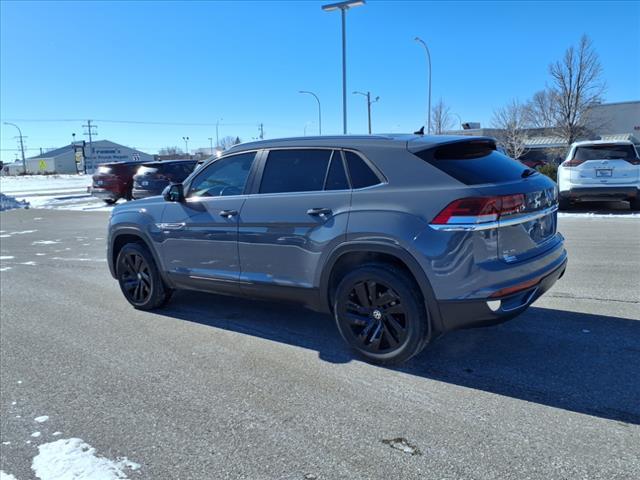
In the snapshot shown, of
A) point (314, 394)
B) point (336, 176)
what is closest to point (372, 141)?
point (336, 176)

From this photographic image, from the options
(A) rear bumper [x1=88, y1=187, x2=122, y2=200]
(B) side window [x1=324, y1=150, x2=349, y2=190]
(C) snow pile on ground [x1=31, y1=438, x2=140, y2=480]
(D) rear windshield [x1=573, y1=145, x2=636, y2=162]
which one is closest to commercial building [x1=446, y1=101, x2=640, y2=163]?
(D) rear windshield [x1=573, y1=145, x2=636, y2=162]

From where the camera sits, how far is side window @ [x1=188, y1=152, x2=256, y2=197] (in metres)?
4.72

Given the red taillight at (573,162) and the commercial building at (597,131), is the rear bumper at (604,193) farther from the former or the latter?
the commercial building at (597,131)

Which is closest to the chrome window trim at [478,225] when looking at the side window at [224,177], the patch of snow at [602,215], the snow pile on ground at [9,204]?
the side window at [224,177]

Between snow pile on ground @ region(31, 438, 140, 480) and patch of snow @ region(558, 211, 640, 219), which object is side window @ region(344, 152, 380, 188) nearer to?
snow pile on ground @ region(31, 438, 140, 480)

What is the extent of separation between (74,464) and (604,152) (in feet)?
42.2

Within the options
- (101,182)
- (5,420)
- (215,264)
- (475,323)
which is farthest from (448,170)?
(101,182)

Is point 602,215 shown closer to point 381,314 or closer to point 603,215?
point 603,215

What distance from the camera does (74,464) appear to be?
2816 millimetres

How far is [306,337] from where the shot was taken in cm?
469

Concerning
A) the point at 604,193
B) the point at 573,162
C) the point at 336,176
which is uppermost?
the point at 573,162

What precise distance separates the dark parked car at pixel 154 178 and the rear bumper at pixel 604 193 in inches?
465

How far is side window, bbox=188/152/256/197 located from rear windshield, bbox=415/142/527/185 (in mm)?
1722

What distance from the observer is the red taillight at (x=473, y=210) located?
3.37 metres
